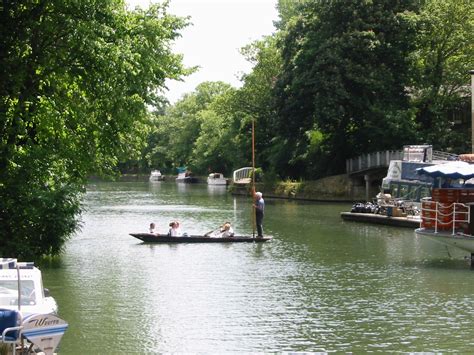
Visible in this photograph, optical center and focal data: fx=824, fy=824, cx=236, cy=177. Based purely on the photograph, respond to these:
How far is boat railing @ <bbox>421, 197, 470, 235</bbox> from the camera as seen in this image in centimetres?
2919

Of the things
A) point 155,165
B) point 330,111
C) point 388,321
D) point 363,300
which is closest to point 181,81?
point 363,300

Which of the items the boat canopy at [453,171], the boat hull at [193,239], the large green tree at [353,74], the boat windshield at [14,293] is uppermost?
the large green tree at [353,74]

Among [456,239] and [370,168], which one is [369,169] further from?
[456,239]

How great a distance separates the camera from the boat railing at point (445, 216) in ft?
95.8

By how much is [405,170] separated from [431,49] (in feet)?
61.5

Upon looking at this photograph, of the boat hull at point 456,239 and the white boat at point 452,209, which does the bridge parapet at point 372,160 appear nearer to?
the white boat at point 452,209

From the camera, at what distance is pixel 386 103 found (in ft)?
218

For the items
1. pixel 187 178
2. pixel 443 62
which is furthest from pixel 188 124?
pixel 443 62

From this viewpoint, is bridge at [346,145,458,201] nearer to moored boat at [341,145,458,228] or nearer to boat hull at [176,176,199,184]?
moored boat at [341,145,458,228]

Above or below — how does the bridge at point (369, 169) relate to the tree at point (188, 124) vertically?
below

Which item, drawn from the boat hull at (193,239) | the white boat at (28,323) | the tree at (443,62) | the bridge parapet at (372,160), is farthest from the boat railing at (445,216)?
the tree at (443,62)

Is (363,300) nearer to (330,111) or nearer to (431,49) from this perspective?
(330,111)

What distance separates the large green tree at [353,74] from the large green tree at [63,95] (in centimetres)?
3756

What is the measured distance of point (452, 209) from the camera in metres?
29.5
